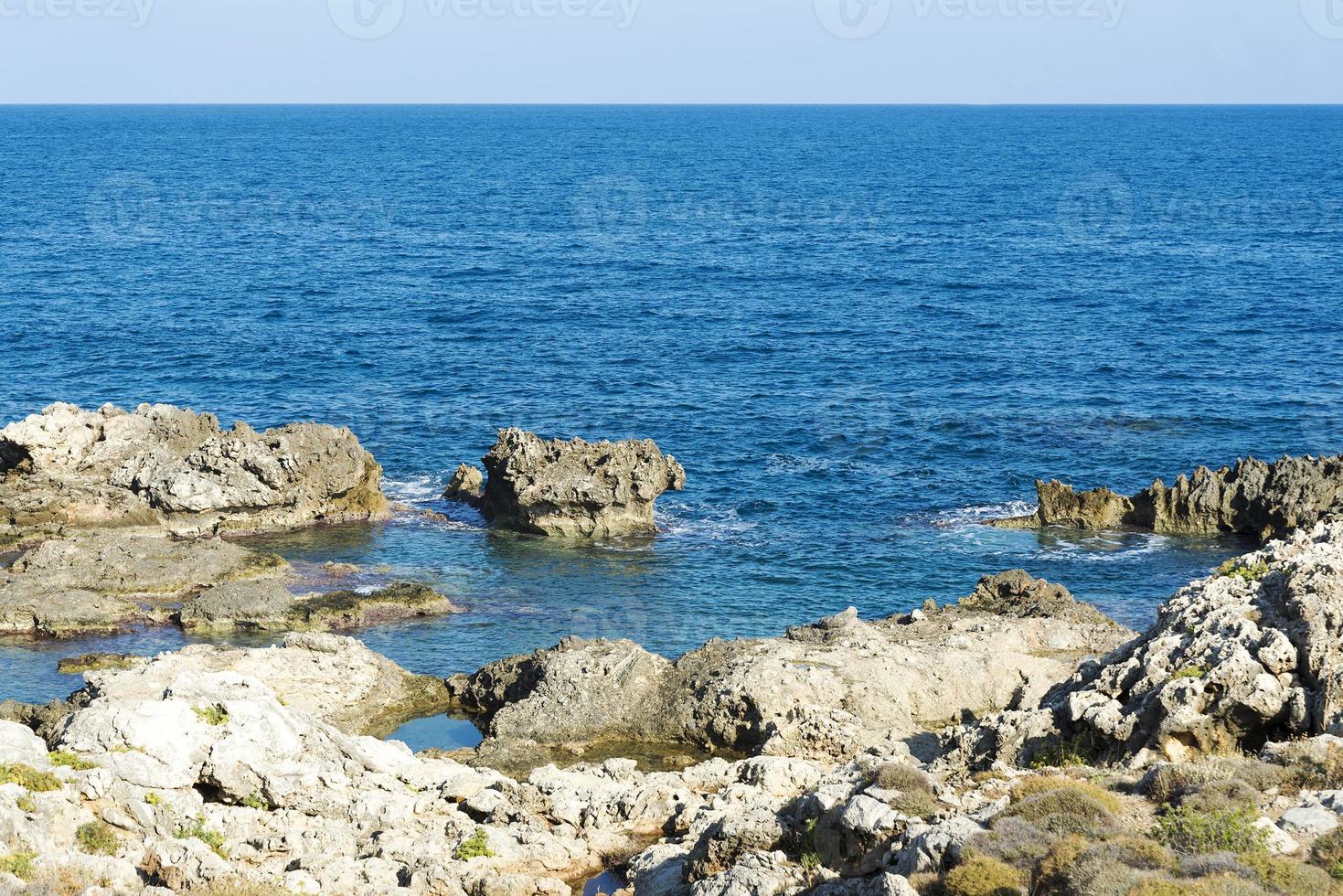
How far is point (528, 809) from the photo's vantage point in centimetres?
2894

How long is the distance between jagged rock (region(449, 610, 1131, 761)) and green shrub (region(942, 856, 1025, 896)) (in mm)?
14380

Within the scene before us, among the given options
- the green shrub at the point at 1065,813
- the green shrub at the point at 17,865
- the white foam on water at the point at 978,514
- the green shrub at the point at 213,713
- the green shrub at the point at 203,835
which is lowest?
the white foam on water at the point at 978,514

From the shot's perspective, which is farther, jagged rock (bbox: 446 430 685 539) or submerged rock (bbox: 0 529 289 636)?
jagged rock (bbox: 446 430 685 539)

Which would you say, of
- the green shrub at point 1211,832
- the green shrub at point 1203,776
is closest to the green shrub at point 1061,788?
the green shrub at point 1203,776

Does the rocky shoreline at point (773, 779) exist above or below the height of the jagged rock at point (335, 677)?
above

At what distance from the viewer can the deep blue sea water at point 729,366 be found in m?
53.4

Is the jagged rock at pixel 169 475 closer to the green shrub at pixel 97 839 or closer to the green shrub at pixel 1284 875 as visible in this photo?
the green shrub at pixel 97 839

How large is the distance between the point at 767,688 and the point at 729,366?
50806 millimetres

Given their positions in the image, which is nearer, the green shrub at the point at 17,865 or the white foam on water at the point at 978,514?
the green shrub at the point at 17,865

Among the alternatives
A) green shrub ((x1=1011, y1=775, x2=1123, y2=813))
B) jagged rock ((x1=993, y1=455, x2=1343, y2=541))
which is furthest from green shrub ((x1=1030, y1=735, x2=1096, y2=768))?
jagged rock ((x1=993, y1=455, x2=1343, y2=541))

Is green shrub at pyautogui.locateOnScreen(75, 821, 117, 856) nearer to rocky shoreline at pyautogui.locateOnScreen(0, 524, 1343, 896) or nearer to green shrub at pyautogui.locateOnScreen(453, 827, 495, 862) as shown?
rocky shoreline at pyautogui.locateOnScreen(0, 524, 1343, 896)

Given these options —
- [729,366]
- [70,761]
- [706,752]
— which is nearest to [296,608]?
[706,752]

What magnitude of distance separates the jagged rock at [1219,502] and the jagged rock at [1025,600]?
12.1 metres

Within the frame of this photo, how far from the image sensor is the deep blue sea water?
5341 centimetres
